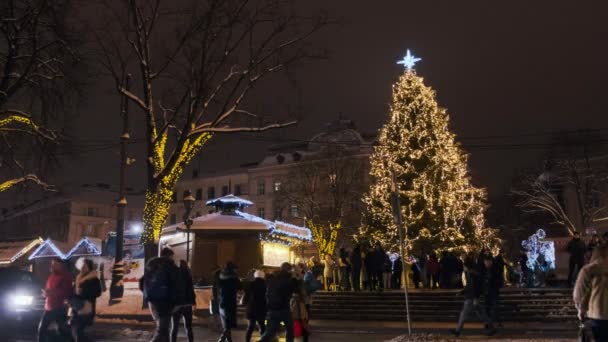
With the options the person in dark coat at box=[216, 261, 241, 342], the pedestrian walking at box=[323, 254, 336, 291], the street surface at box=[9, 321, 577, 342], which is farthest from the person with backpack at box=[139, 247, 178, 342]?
the pedestrian walking at box=[323, 254, 336, 291]

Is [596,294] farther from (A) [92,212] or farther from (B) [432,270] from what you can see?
(A) [92,212]

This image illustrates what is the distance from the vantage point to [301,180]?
57.9 metres

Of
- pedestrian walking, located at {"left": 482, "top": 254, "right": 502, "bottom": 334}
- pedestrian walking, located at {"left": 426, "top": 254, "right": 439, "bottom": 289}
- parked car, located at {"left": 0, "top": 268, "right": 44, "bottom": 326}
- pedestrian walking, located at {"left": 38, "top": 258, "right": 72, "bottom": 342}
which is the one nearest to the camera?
pedestrian walking, located at {"left": 38, "top": 258, "right": 72, "bottom": 342}

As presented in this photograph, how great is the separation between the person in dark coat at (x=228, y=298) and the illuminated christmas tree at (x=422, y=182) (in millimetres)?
20896

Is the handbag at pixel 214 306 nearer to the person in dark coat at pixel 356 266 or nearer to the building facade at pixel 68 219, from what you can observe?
the person in dark coat at pixel 356 266

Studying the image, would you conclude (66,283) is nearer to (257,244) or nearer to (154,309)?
(154,309)

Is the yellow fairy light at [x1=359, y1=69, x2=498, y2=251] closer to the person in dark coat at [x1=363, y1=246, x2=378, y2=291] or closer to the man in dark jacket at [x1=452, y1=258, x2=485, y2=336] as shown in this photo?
the person in dark coat at [x1=363, y1=246, x2=378, y2=291]

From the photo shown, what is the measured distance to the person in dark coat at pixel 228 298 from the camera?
39.2 feet

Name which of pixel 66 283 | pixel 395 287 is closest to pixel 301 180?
pixel 395 287

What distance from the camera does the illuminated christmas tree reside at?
105 ft

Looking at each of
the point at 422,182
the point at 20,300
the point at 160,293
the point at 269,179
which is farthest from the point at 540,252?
the point at 269,179

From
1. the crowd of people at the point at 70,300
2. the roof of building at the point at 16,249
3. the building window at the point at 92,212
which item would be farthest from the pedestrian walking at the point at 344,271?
the building window at the point at 92,212

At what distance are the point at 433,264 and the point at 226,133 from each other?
997 cm

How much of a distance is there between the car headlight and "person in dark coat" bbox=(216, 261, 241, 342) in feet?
19.5
